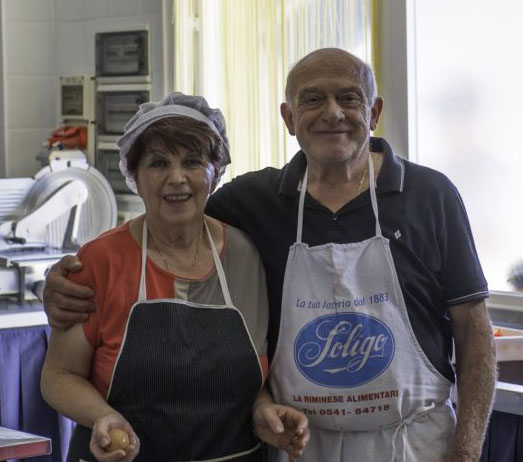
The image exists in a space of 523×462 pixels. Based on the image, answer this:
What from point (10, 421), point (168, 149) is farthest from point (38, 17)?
point (168, 149)

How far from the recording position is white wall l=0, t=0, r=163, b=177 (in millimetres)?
4383

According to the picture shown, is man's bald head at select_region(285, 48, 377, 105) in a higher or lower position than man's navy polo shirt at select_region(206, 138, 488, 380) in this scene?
higher

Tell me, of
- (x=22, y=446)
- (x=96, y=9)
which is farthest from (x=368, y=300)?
(x=96, y=9)

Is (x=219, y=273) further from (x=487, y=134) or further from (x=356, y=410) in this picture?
(x=487, y=134)

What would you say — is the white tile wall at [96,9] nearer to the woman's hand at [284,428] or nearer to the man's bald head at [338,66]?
the man's bald head at [338,66]

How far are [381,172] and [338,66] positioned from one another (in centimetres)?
19

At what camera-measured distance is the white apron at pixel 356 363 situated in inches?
64.7

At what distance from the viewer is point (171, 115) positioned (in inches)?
64.6

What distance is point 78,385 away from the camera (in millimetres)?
1596

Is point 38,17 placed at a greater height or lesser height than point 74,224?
greater

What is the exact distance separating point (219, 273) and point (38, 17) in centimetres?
306

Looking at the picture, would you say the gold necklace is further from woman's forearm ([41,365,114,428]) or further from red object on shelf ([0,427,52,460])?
red object on shelf ([0,427,52,460])

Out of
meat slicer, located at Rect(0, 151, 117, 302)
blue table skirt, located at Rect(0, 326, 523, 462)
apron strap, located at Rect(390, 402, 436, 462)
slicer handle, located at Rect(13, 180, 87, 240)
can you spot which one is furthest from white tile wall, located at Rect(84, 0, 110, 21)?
apron strap, located at Rect(390, 402, 436, 462)

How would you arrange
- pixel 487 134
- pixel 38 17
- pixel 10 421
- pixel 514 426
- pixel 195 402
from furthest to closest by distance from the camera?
1. pixel 38 17
2. pixel 10 421
3. pixel 487 134
4. pixel 514 426
5. pixel 195 402
